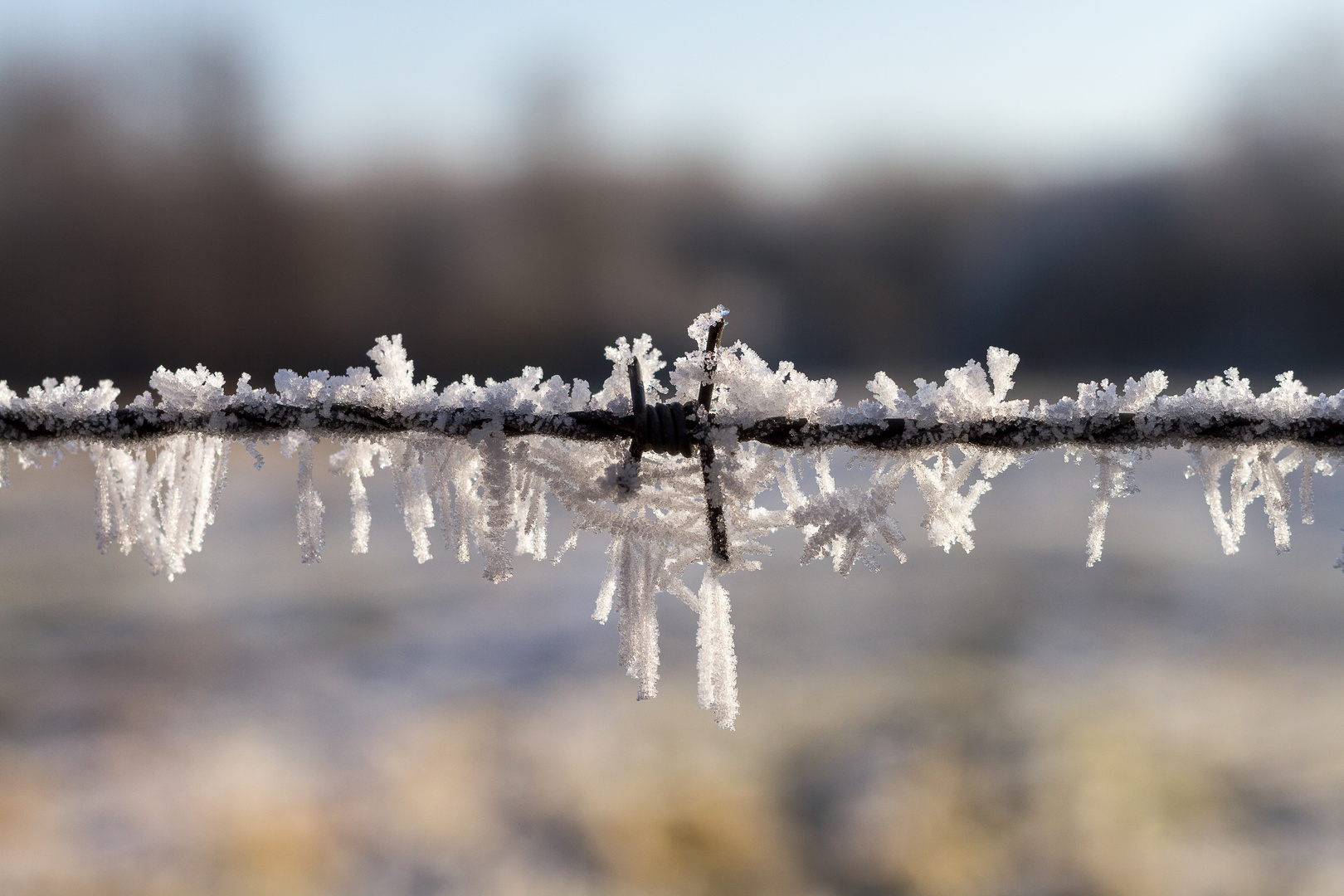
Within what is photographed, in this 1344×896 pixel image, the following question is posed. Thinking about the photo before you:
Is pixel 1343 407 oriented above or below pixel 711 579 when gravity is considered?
above

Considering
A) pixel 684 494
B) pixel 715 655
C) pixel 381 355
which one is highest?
pixel 381 355

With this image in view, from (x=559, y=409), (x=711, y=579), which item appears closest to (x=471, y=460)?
(x=559, y=409)

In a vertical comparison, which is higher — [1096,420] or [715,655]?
[1096,420]

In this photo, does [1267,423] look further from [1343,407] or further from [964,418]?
[964,418]

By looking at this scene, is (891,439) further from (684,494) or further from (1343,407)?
(1343,407)

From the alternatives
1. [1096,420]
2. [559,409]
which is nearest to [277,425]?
[559,409]

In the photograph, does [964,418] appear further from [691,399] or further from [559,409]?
[559,409]
